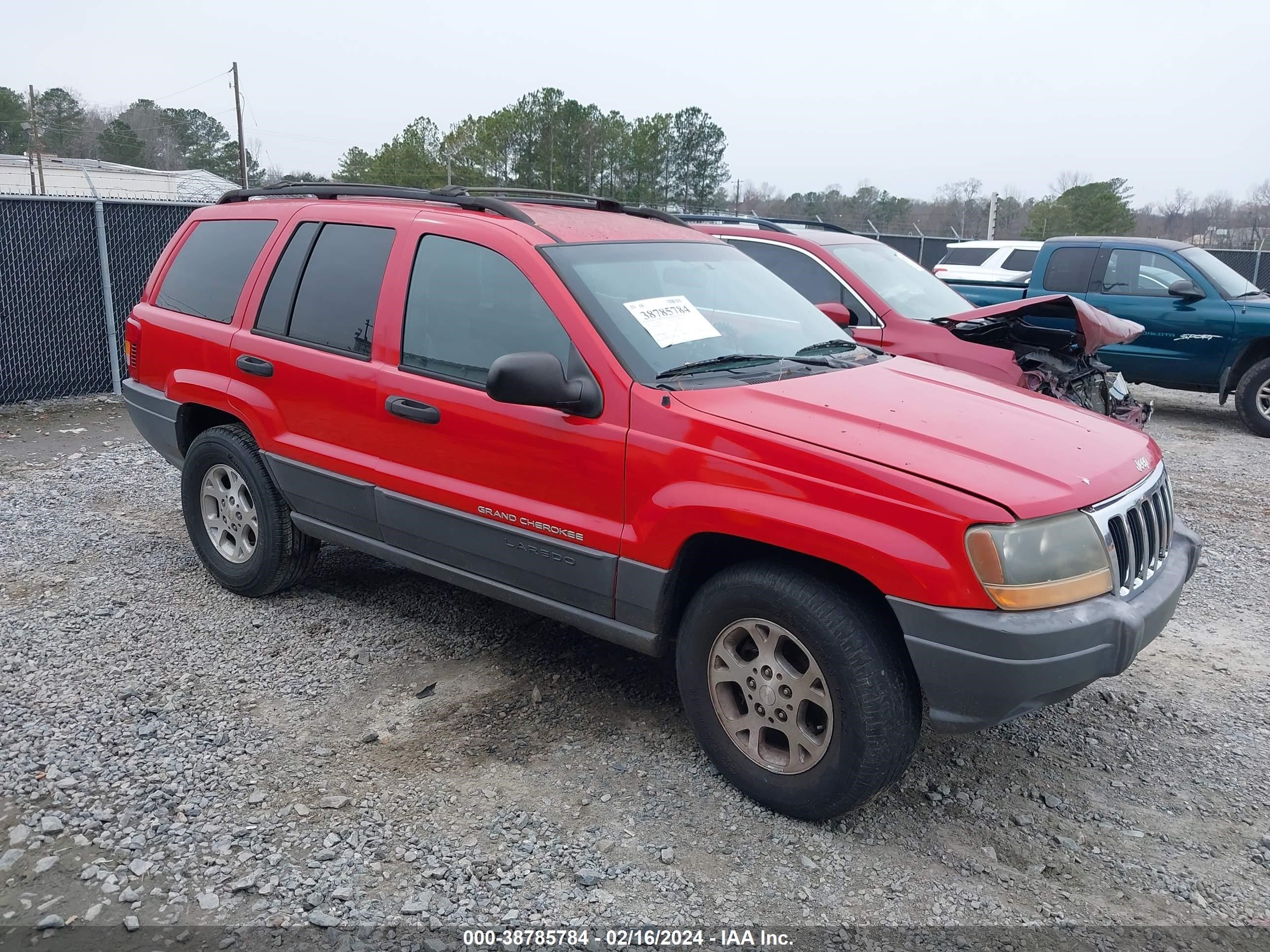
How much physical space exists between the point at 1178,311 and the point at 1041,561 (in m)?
8.50

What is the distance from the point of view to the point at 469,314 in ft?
12.8

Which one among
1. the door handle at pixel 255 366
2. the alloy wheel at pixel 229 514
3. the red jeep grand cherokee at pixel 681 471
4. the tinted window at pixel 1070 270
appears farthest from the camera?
the tinted window at pixel 1070 270

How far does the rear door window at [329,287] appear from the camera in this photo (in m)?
4.23

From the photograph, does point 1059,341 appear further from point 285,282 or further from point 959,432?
point 285,282

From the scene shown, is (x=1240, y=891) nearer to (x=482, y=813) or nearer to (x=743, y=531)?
(x=743, y=531)

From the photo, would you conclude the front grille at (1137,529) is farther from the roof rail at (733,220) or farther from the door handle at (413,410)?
the roof rail at (733,220)

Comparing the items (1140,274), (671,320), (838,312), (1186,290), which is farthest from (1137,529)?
(1140,274)

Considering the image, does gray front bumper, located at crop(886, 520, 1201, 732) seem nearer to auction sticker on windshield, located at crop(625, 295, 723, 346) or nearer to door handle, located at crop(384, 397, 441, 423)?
auction sticker on windshield, located at crop(625, 295, 723, 346)

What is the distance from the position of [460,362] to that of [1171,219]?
34020mm

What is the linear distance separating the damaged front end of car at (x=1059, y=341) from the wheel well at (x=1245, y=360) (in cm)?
368

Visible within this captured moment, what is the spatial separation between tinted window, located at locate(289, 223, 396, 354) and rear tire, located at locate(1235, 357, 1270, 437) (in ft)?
29.4

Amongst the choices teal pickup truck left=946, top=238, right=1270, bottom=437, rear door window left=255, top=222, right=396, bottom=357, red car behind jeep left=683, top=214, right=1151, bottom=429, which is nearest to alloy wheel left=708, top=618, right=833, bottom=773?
rear door window left=255, top=222, right=396, bottom=357

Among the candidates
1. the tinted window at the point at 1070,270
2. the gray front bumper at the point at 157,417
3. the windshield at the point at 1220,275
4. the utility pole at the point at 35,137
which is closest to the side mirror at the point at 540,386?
the gray front bumper at the point at 157,417

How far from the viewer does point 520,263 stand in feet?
12.3
